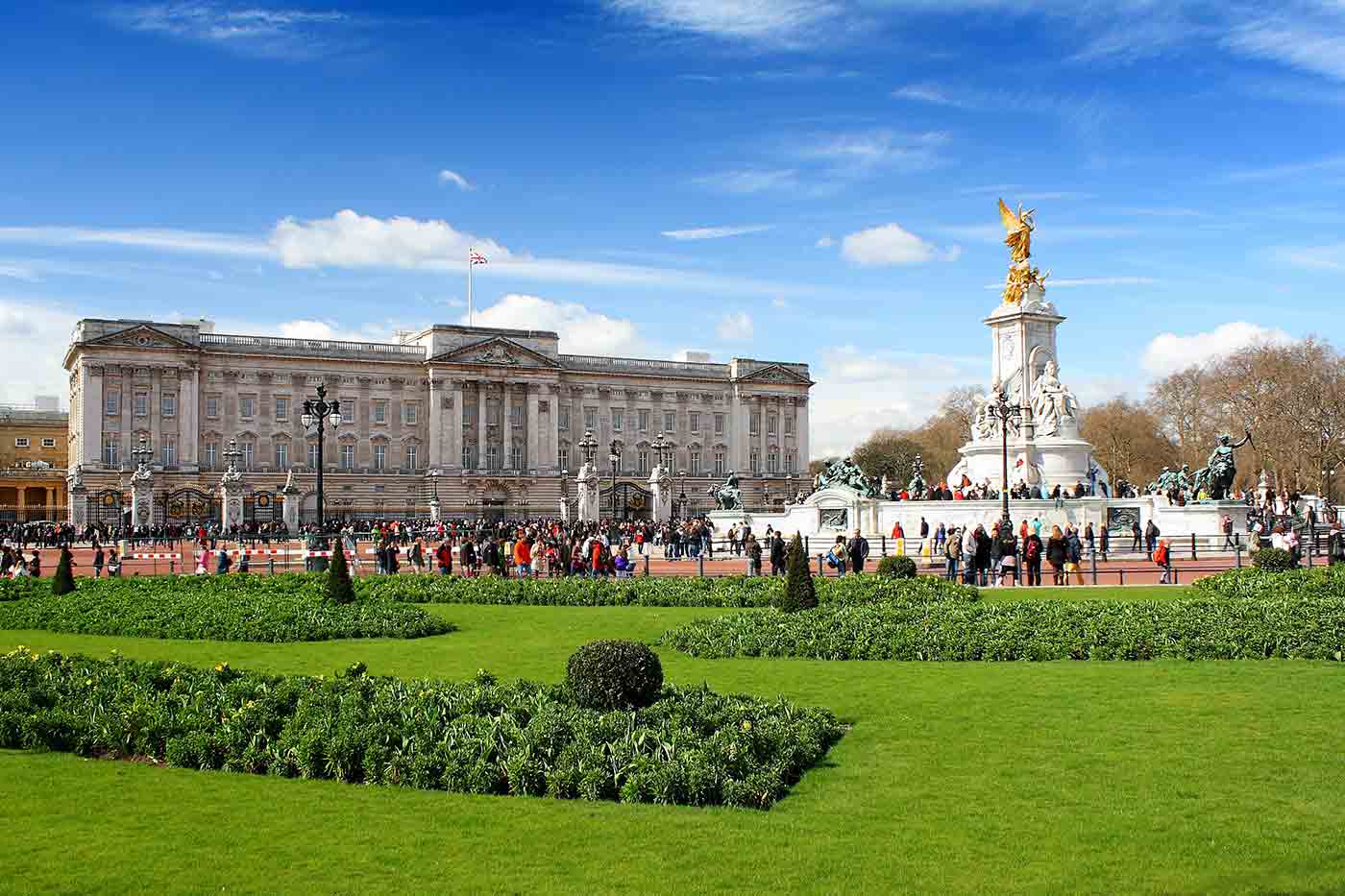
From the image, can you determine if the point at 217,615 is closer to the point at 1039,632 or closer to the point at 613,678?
the point at 613,678

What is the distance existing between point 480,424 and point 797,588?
79.6 meters

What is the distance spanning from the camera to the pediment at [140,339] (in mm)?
86812

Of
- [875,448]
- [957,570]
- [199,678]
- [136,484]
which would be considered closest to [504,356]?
[136,484]

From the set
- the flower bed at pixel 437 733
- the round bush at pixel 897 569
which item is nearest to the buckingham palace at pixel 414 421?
the round bush at pixel 897 569

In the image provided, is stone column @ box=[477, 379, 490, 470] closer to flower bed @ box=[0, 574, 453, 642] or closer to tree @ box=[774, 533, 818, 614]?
flower bed @ box=[0, 574, 453, 642]

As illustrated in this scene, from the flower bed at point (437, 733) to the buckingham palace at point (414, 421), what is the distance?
71.6 metres

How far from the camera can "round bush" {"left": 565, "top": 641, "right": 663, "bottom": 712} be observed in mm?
11016

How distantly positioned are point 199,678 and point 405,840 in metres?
4.81

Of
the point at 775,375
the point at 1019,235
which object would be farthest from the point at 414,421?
the point at 1019,235

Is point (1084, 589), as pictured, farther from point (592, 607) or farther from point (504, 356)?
point (504, 356)

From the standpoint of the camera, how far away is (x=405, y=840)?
8.58 meters

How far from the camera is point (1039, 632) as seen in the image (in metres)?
16.9

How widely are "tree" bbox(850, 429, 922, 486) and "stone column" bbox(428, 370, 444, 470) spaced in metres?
36.3

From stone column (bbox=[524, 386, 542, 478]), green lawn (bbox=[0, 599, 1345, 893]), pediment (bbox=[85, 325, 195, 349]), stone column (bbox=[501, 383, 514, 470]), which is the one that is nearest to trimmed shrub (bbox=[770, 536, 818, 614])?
green lawn (bbox=[0, 599, 1345, 893])
